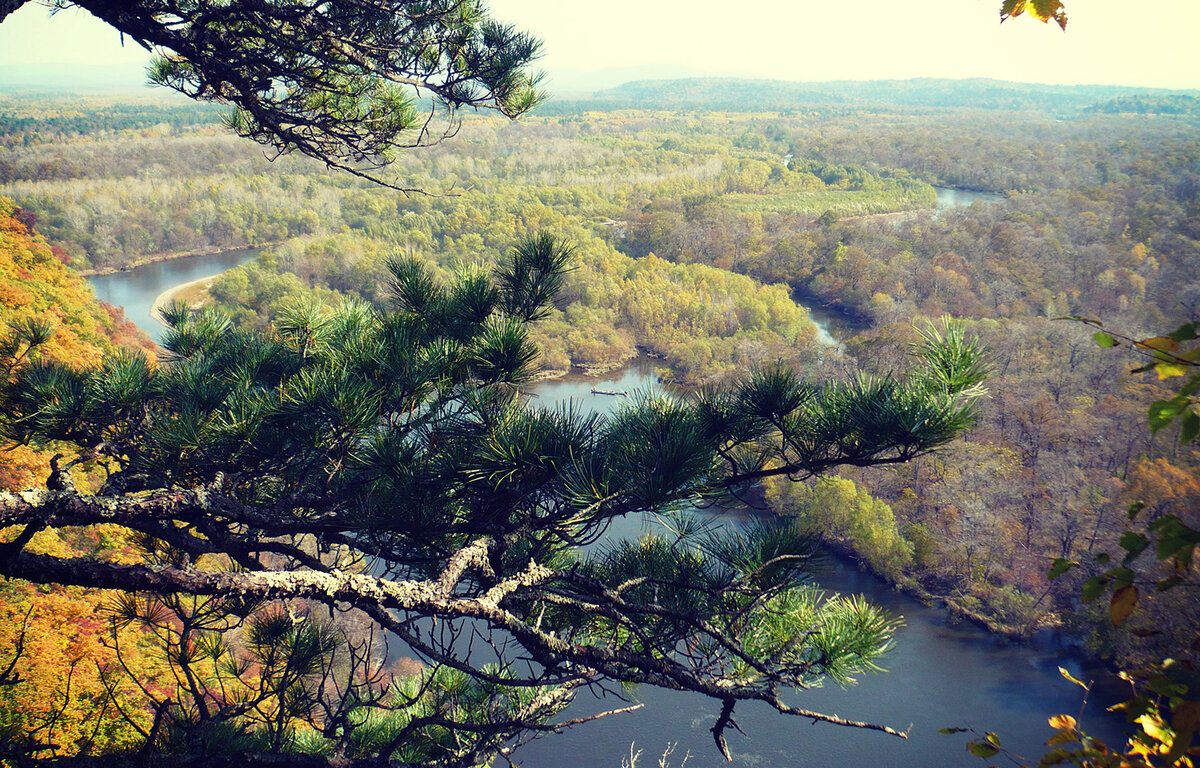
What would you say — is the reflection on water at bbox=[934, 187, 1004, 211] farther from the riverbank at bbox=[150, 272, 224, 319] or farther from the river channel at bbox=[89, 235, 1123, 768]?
the riverbank at bbox=[150, 272, 224, 319]

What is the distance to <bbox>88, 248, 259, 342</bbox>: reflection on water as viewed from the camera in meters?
26.1

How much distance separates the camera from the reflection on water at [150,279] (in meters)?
26.1

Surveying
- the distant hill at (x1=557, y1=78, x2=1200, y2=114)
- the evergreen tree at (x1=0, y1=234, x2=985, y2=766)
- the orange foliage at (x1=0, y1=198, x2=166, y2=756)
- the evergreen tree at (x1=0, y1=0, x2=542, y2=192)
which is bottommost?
the orange foliage at (x1=0, y1=198, x2=166, y2=756)

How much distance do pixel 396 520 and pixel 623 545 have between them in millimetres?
714

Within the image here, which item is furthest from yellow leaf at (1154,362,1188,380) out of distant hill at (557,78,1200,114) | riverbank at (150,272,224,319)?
distant hill at (557,78,1200,114)

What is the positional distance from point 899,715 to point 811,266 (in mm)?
24385

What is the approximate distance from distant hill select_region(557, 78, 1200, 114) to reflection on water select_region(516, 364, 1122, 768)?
269 feet

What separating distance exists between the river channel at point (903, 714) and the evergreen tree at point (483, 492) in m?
7.80

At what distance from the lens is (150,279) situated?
32.2m

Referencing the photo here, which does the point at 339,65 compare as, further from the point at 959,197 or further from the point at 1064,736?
the point at 959,197

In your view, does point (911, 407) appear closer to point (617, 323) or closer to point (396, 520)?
point (396, 520)

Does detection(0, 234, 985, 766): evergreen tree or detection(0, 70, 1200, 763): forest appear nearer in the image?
detection(0, 234, 985, 766): evergreen tree

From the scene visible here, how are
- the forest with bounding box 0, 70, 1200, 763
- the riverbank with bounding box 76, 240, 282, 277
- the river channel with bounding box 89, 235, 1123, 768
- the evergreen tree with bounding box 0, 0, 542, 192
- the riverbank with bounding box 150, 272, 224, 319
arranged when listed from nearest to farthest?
1. the evergreen tree with bounding box 0, 0, 542, 192
2. the river channel with bounding box 89, 235, 1123, 768
3. the forest with bounding box 0, 70, 1200, 763
4. the riverbank with bounding box 150, 272, 224, 319
5. the riverbank with bounding box 76, 240, 282, 277

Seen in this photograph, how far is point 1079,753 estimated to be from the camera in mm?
935
